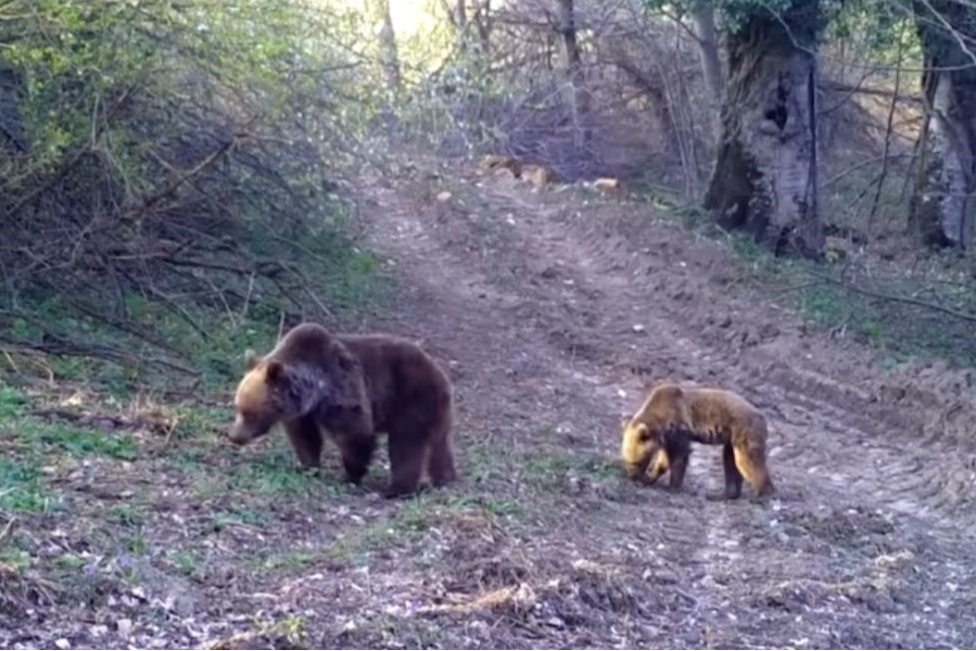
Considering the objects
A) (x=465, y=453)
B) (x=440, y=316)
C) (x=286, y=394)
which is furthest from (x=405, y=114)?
(x=286, y=394)

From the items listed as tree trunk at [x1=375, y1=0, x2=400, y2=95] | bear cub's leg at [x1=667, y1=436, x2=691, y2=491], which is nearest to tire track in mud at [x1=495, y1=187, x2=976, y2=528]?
bear cub's leg at [x1=667, y1=436, x2=691, y2=491]

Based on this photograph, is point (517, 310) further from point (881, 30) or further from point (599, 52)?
point (599, 52)

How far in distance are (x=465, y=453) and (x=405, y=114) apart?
183 inches

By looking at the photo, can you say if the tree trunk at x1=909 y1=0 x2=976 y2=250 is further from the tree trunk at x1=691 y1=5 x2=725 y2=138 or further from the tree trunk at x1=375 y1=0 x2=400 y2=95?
the tree trunk at x1=375 y1=0 x2=400 y2=95

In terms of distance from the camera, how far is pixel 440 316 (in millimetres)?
17641

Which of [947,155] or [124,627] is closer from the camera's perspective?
[124,627]

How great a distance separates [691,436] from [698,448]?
6.01 feet

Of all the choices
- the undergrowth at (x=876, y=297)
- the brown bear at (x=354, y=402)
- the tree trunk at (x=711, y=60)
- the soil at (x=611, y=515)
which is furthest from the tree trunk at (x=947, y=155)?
the brown bear at (x=354, y=402)

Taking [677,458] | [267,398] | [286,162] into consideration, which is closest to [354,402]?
[267,398]

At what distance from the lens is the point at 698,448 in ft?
44.9

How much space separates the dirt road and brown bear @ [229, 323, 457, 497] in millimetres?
1002

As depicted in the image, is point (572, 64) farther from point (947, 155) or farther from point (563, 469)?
point (563, 469)

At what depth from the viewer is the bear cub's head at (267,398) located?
972 cm

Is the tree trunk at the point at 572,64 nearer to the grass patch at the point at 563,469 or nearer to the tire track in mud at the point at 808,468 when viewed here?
the tire track in mud at the point at 808,468
